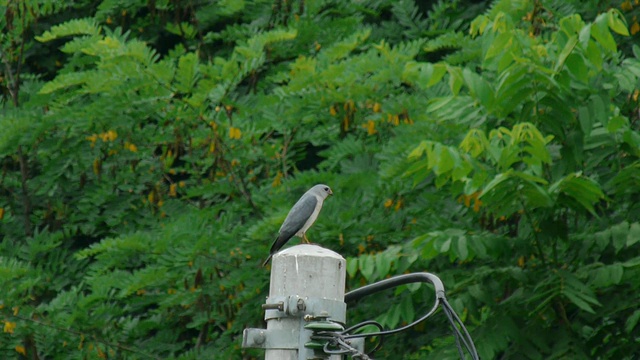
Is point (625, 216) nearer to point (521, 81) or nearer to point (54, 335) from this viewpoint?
point (521, 81)

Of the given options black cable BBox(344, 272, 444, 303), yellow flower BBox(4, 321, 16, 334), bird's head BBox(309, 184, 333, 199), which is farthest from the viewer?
yellow flower BBox(4, 321, 16, 334)

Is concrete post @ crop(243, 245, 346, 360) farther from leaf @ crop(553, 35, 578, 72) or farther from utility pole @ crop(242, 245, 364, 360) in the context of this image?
leaf @ crop(553, 35, 578, 72)

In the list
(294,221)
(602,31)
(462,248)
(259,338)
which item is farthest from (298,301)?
(602,31)

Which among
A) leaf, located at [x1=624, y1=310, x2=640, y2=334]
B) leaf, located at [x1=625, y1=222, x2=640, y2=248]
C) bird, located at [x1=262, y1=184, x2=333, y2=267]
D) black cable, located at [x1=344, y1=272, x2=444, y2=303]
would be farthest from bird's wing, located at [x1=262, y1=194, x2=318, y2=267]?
black cable, located at [x1=344, y1=272, x2=444, y2=303]

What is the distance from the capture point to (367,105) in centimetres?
793

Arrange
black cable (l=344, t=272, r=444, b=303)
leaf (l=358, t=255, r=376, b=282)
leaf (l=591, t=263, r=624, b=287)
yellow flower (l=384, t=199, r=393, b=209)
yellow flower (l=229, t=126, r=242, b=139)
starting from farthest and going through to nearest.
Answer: yellow flower (l=229, t=126, r=242, b=139), yellow flower (l=384, t=199, r=393, b=209), leaf (l=358, t=255, r=376, b=282), leaf (l=591, t=263, r=624, b=287), black cable (l=344, t=272, r=444, b=303)

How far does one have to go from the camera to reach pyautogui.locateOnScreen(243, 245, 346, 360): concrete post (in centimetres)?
338

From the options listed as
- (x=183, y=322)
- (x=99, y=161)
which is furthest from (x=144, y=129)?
(x=183, y=322)

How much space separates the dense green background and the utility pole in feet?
7.34

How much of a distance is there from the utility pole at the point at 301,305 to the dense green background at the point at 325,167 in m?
2.24

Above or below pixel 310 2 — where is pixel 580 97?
above

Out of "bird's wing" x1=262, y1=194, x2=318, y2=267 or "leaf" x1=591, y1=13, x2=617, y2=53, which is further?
"bird's wing" x1=262, y1=194, x2=318, y2=267

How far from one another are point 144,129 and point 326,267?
5514 millimetres

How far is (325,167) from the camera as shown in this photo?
28.2 feet
